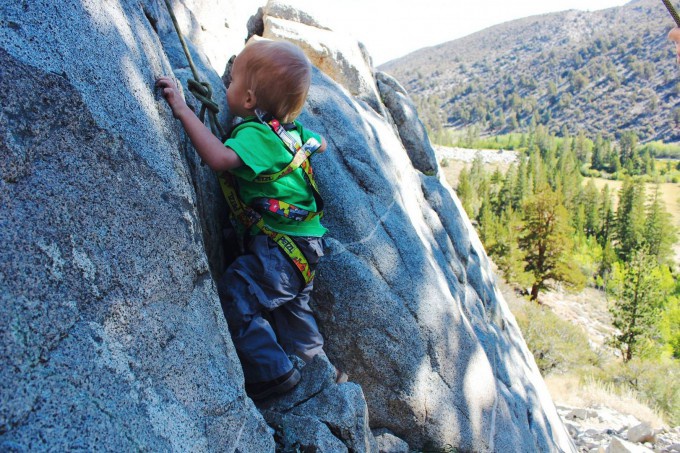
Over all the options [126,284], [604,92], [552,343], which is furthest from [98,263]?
[604,92]

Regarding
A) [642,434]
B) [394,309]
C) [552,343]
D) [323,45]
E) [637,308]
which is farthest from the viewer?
[637,308]

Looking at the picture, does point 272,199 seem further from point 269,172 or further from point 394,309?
point 394,309

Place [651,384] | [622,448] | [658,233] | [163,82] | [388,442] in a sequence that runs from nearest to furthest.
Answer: [163,82]
[388,442]
[622,448]
[651,384]
[658,233]

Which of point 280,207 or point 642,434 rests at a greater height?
point 280,207

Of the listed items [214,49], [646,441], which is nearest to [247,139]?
[214,49]

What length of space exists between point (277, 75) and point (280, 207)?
34.2 inches

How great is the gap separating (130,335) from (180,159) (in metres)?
1.08

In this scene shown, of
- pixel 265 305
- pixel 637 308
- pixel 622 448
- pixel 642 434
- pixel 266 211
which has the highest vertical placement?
pixel 266 211

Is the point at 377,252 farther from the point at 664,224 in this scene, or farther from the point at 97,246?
the point at 664,224

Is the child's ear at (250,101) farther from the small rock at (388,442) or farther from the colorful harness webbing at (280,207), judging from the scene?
the small rock at (388,442)

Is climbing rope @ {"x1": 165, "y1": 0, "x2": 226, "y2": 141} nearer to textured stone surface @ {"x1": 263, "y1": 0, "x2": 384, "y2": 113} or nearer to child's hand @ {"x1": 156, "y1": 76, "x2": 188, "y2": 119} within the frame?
child's hand @ {"x1": 156, "y1": 76, "x2": 188, "y2": 119}

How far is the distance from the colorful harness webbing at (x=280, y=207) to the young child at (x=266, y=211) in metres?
0.02

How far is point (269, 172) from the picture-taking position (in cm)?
328

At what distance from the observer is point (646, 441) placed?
10.0 m
